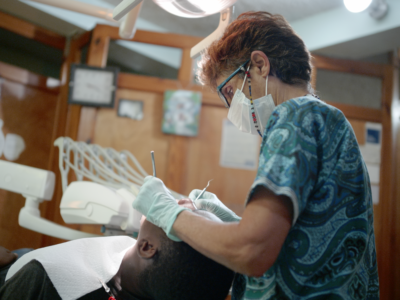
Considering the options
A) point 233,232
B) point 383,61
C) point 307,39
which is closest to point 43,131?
point 307,39

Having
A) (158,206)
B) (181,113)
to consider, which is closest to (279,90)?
(158,206)

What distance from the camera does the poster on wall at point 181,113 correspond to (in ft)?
8.23

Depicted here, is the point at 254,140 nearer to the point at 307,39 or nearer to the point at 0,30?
the point at 307,39

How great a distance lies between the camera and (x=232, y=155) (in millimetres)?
2580

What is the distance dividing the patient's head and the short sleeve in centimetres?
28

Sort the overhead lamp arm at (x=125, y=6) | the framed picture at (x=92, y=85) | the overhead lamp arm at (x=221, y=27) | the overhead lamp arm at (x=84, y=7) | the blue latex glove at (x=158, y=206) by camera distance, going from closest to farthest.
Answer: the blue latex glove at (x=158, y=206) < the overhead lamp arm at (x=125, y=6) < the overhead lamp arm at (x=221, y=27) < the overhead lamp arm at (x=84, y=7) < the framed picture at (x=92, y=85)

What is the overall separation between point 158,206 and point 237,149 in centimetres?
182

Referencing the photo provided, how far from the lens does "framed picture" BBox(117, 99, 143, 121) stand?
8.38 ft

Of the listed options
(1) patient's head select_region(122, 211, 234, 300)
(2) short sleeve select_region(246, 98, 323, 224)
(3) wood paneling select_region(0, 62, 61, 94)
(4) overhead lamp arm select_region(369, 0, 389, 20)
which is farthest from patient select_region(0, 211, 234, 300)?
(4) overhead lamp arm select_region(369, 0, 389, 20)

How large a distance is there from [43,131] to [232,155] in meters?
1.52

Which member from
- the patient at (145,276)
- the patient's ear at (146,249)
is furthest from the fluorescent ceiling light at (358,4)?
the patient's ear at (146,249)

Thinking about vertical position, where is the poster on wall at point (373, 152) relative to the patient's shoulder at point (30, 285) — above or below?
above

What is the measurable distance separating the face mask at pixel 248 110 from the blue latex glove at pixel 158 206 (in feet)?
1.09

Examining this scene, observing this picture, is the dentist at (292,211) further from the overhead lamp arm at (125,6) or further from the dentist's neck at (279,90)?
the overhead lamp arm at (125,6)
